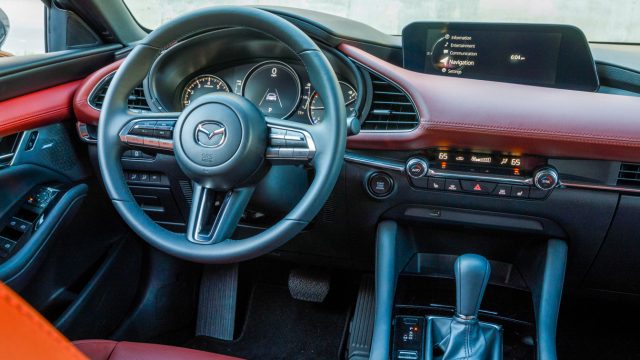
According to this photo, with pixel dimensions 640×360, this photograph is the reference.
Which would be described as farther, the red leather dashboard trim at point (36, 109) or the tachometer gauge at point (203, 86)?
the tachometer gauge at point (203, 86)

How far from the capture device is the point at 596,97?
178 cm

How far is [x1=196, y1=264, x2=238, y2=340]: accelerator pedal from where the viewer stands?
8.47 feet

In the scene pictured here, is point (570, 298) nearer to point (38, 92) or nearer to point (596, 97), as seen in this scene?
point (596, 97)

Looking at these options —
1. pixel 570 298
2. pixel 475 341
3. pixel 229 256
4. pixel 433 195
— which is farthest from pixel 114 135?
pixel 570 298

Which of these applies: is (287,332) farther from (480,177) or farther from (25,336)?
(25,336)

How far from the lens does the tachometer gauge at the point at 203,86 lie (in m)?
2.04

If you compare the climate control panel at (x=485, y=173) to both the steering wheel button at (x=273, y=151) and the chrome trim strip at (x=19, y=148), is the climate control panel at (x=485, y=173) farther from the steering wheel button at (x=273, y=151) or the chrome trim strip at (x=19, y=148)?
the chrome trim strip at (x=19, y=148)

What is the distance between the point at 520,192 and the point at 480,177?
124 millimetres

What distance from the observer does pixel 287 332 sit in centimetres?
258

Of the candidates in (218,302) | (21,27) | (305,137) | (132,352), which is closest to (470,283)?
(305,137)

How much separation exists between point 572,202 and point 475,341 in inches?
19.3

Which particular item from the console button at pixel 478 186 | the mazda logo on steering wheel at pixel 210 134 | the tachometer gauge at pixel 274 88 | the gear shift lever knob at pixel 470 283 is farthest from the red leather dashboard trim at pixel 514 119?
the mazda logo on steering wheel at pixel 210 134

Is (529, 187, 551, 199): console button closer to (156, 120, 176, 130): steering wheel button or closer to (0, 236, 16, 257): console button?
(156, 120, 176, 130): steering wheel button

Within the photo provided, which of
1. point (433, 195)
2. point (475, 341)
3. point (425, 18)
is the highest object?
point (425, 18)
